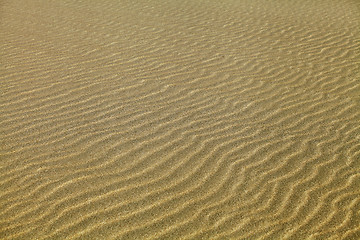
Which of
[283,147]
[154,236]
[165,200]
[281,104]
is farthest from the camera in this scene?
[281,104]

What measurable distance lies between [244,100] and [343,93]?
1653 millimetres

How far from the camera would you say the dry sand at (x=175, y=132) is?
3262 mm

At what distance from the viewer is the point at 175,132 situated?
4340mm

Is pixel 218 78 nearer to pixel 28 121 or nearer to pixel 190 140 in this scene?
pixel 190 140

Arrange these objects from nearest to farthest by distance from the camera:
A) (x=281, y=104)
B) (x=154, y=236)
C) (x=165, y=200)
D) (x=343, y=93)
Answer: (x=154, y=236) → (x=165, y=200) → (x=281, y=104) → (x=343, y=93)

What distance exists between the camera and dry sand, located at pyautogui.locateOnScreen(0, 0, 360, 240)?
326cm

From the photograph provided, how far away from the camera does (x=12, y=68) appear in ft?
18.0

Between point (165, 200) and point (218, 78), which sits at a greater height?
point (218, 78)

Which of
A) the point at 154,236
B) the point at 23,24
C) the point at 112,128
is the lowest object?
the point at 154,236

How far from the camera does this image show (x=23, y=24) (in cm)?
722

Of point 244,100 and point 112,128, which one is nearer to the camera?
point 112,128

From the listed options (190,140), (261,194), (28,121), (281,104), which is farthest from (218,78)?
(28,121)

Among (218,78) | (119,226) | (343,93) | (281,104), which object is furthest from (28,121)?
(343,93)

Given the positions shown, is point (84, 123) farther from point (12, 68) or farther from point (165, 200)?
point (12, 68)
